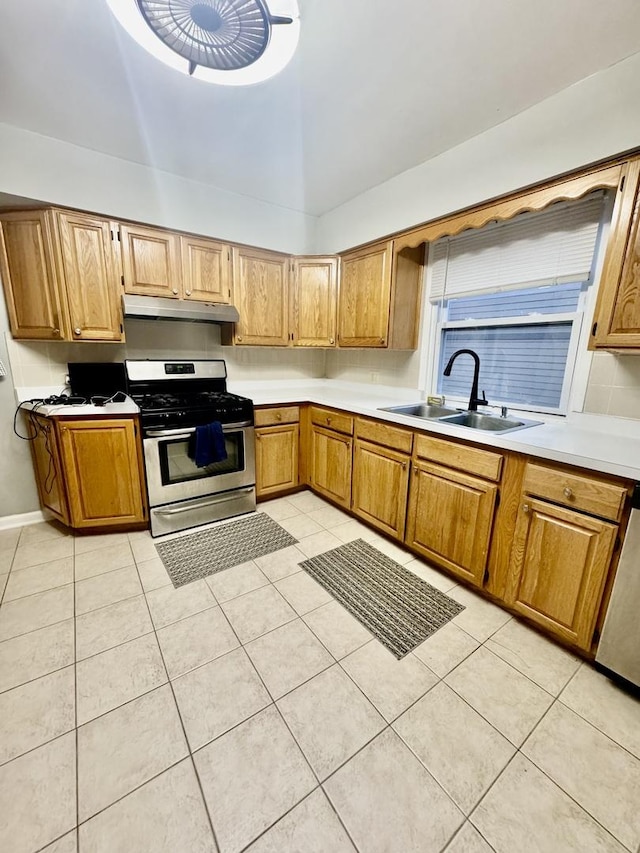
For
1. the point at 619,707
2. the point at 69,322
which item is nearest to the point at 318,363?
the point at 69,322

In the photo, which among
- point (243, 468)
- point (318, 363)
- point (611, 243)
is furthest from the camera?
point (318, 363)

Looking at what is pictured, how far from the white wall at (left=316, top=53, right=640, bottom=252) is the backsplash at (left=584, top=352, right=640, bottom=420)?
0.93 meters

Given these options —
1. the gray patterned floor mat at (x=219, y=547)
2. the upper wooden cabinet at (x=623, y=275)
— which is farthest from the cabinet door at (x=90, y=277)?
the upper wooden cabinet at (x=623, y=275)

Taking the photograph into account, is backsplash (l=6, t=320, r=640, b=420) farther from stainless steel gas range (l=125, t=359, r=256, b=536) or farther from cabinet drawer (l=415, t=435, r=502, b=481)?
cabinet drawer (l=415, t=435, r=502, b=481)

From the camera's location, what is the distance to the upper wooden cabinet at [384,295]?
263 cm

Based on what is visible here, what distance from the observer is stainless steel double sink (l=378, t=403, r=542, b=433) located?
213 centimetres

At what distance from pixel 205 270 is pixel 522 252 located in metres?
2.23

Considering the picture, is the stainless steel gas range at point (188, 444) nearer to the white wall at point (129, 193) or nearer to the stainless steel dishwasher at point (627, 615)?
the white wall at point (129, 193)

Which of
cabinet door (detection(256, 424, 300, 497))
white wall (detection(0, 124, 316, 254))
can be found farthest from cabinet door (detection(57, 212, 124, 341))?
cabinet door (detection(256, 424, 300, 497))

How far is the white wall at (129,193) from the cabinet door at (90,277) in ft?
0.37

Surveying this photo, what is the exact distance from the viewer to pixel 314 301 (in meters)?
3.14

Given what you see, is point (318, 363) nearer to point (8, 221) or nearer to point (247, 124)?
point (247, 124)

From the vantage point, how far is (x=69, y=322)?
2.31 metres

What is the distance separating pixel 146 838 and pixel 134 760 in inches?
9.0
